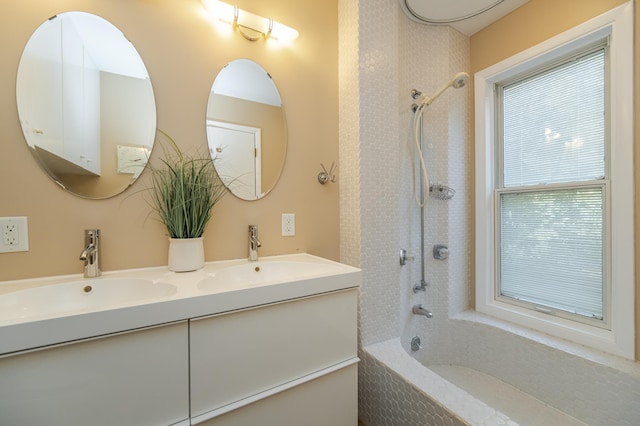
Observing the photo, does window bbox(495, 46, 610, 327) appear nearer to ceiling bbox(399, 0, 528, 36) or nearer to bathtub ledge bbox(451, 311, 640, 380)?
bathtub ledge bbox(451, 311, 640, 380)

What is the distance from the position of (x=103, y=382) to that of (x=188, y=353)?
8.0 inches

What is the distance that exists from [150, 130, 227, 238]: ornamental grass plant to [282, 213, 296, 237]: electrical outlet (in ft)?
1.28

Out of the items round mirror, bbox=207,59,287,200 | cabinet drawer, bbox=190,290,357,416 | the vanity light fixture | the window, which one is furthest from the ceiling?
cabinet drawer, bbox=190,290,357,416

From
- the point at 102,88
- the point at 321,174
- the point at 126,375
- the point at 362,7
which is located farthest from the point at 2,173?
the point at 362,7

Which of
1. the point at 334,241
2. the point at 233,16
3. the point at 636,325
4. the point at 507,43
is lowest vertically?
the point at 636,325

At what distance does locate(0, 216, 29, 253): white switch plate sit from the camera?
873mm

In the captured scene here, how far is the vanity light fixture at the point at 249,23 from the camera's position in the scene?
1.19 metres

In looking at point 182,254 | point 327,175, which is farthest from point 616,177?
point 182,254

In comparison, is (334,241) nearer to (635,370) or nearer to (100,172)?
(100,172)

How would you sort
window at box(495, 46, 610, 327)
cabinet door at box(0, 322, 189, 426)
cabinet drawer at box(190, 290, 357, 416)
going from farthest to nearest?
window at box(495, 46, 610, 327)
cabinet drawer at box(190, 290, 357, 416)
cabinet door at box(0, 322, 189, 426)

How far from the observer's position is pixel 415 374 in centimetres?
111

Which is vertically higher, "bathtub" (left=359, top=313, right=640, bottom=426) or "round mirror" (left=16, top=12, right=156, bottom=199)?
"round mirror" (left=16, top=12, right=156, bottom=199)

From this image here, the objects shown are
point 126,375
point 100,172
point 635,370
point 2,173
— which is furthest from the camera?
point 635,370

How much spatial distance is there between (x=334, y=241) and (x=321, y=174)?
424 mm
